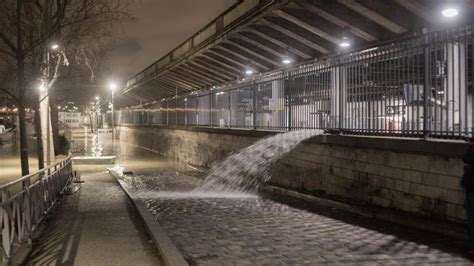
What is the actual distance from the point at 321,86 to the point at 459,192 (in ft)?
18.6

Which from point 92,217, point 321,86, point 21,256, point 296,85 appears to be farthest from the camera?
point 296,85

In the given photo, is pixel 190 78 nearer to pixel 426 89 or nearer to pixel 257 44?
pixel 257 44

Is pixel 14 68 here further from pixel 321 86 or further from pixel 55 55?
pixel 321 86

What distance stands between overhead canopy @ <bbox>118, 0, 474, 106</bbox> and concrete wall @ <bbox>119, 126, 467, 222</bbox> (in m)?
2.95

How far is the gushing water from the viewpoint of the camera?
14.6 metres

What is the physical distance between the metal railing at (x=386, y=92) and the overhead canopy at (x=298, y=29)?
3.43ft

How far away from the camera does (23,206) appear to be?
8.20m

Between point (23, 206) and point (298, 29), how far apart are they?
10.4 meters

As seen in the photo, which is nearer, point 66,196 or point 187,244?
point 187,244

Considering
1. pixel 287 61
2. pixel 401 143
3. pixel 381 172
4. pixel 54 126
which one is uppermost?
pixel 287 61

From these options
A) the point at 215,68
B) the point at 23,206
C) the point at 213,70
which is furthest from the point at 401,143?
the point at 213,70

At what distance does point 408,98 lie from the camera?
9766 mm

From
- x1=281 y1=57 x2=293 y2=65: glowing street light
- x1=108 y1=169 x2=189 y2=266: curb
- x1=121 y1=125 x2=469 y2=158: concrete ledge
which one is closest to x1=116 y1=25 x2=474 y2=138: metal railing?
x1=121 y1=125 x2=469 y2=158: concrete ledge

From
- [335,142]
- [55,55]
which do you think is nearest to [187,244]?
[335,142]
